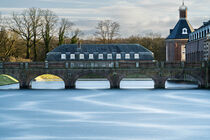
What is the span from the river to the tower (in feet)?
102

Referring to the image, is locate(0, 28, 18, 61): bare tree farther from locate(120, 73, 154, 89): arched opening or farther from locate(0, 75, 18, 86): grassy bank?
locate(120, 73, 154, 89): arched opening

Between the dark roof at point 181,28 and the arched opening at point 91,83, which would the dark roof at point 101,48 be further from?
the dark roof at point 181,28

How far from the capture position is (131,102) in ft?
104

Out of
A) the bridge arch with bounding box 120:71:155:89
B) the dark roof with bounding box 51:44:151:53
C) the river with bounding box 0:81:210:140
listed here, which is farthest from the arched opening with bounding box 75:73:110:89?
the river with bounding box 0:81:210:140

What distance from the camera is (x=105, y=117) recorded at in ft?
79.4

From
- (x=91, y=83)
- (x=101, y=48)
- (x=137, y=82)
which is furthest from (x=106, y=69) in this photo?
(x=101, y=48)

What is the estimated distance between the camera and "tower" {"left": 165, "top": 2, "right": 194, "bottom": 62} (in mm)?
66688

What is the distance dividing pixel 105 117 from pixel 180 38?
4611 centimetres

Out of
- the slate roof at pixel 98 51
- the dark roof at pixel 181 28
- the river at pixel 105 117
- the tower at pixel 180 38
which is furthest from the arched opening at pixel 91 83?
the dark roof at pixel 181 28

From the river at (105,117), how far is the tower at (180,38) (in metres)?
31.1

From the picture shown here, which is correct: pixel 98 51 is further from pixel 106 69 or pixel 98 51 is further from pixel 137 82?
pixel 106 69

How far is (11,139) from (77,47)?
156 ft

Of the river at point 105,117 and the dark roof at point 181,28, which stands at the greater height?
Answer: the dark roof at point 181,28

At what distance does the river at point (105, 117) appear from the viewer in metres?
19.0
